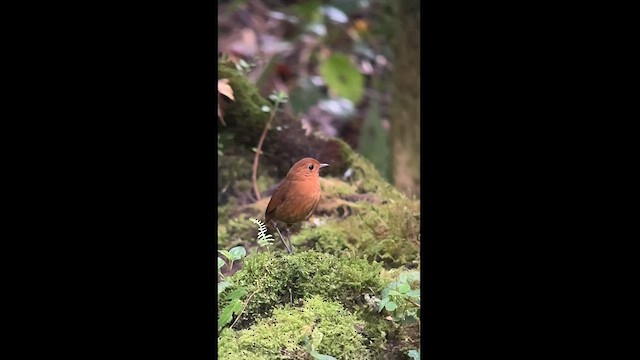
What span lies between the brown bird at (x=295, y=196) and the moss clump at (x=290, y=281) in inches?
1.9

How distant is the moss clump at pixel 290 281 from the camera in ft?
3.49

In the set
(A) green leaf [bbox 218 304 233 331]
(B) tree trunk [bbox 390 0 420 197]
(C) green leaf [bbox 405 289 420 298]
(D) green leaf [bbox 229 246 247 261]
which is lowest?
(B) tree trunk [bbox 390 0 420 197]

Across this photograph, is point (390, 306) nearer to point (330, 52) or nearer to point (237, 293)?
point (237, 293)

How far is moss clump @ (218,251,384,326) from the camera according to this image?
106cm

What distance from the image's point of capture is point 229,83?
1181 mm

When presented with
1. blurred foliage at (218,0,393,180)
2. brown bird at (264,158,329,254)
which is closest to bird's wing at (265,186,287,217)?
brown bird at (264,158,329,254)

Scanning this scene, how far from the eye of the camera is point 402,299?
110 cm

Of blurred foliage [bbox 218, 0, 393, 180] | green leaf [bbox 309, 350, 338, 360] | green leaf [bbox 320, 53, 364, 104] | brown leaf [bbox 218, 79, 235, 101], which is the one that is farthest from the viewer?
green leaf [bbox 320, 53, 364, 104]

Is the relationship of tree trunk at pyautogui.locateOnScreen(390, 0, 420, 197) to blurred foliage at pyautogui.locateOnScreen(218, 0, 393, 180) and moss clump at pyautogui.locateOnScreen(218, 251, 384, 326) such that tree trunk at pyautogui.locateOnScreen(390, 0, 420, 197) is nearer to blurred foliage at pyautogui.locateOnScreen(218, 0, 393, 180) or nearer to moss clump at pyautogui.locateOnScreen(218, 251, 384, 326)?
blurred foliage at pyautogui.locateOnScreen(218, 0, 393, 180)

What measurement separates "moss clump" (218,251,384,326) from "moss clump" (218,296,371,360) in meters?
0.01

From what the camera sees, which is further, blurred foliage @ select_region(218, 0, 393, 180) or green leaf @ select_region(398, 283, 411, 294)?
blurred foliage @ select_region(218, 0, 393, 180)

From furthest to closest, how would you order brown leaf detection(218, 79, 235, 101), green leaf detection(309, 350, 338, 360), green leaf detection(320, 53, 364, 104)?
green leaf detection(320, 53, 364, 104) → brown leaf detection(218, 79, 235, 101) → green leaf detection(309, 350, 338, 360)

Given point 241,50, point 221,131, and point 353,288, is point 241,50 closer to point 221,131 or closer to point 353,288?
point 221,131
